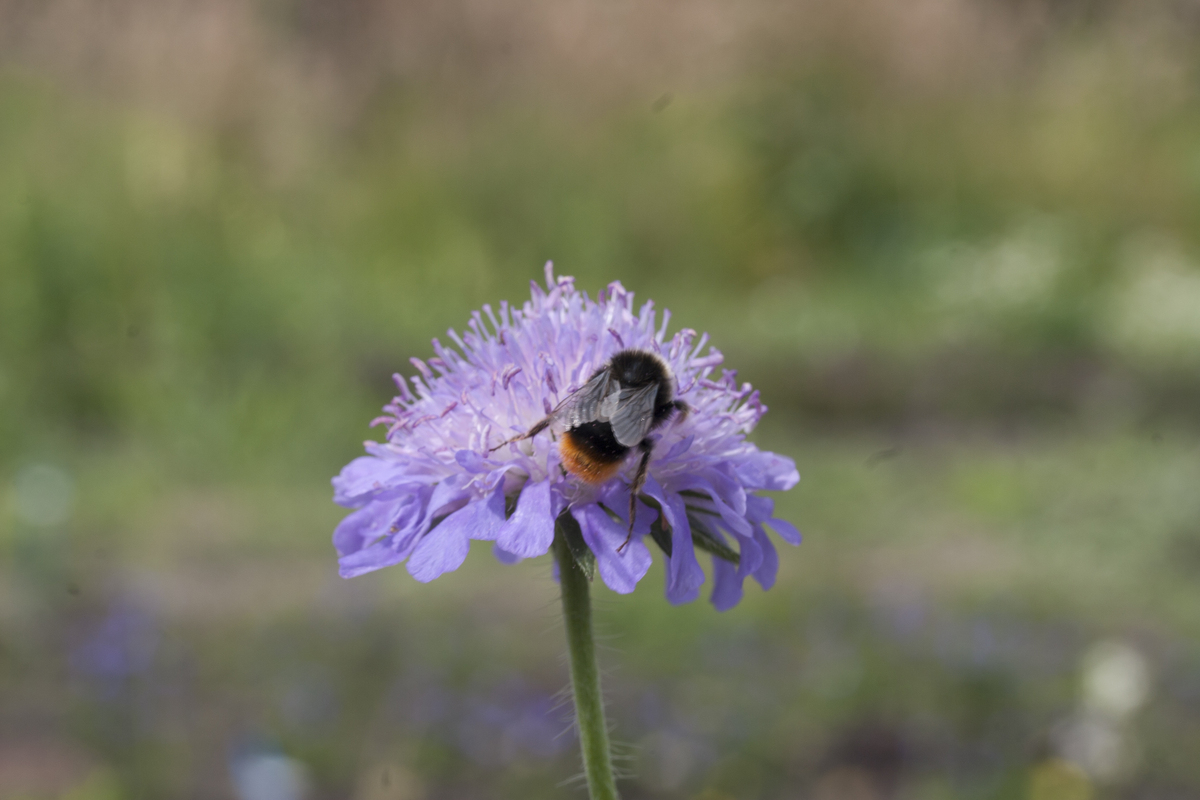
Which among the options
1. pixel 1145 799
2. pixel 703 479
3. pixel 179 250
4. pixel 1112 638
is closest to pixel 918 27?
pixel 179 250

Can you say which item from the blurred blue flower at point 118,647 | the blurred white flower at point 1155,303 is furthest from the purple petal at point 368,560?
the blurred white flower at point 1155,303

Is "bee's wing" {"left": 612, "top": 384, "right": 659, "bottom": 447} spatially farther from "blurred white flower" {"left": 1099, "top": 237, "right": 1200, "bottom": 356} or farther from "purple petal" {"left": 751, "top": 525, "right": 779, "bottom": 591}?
"blurred white flower" {"left": 1099, "top": 237, "right": 1200, "bottom": 356}

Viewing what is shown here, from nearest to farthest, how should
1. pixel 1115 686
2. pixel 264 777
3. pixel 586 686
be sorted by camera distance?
1. pixel 586 686
2. pixel 264 777
3. pixel 1115 686

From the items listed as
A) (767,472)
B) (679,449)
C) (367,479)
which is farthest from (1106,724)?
(367,479)

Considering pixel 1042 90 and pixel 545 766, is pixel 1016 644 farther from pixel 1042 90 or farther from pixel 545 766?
pixel 1042 90

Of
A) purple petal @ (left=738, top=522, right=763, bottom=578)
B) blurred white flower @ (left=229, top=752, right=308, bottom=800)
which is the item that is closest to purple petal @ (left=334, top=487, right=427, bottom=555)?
purple petal @ (left=738, top=522, right=763, bottom=578)

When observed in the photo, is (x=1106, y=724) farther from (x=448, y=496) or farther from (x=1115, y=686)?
(x=448, y=496)
